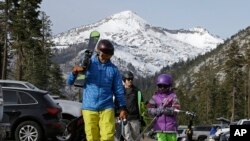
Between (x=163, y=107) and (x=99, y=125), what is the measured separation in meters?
1.49

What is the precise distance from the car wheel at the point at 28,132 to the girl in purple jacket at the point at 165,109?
6.07m

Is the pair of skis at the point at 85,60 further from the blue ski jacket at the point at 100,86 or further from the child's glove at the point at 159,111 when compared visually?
the child's glove at the point at 159,111

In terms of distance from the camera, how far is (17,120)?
1507 cm

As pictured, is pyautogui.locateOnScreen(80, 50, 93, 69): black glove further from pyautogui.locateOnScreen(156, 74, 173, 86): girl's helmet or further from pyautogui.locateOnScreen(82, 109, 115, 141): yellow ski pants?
pyautogui.locateOnScreen(156, 74, 173, 86): girl's helmet

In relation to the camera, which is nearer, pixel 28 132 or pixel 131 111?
pixel 131 111

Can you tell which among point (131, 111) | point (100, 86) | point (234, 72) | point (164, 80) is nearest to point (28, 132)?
point (131, 111)

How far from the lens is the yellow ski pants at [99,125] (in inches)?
325

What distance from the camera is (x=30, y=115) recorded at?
49.7 feet

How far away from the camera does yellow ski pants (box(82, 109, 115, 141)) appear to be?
8.26m

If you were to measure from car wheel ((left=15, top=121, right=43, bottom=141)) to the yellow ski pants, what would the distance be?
6.89 meters

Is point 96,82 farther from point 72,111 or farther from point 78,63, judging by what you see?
point 72,111

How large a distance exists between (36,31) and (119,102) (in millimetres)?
60016

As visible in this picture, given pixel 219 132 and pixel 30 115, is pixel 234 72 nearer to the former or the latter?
pixel 219 132

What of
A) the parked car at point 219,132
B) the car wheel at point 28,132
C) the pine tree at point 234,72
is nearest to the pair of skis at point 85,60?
the parked car at point 219,132
